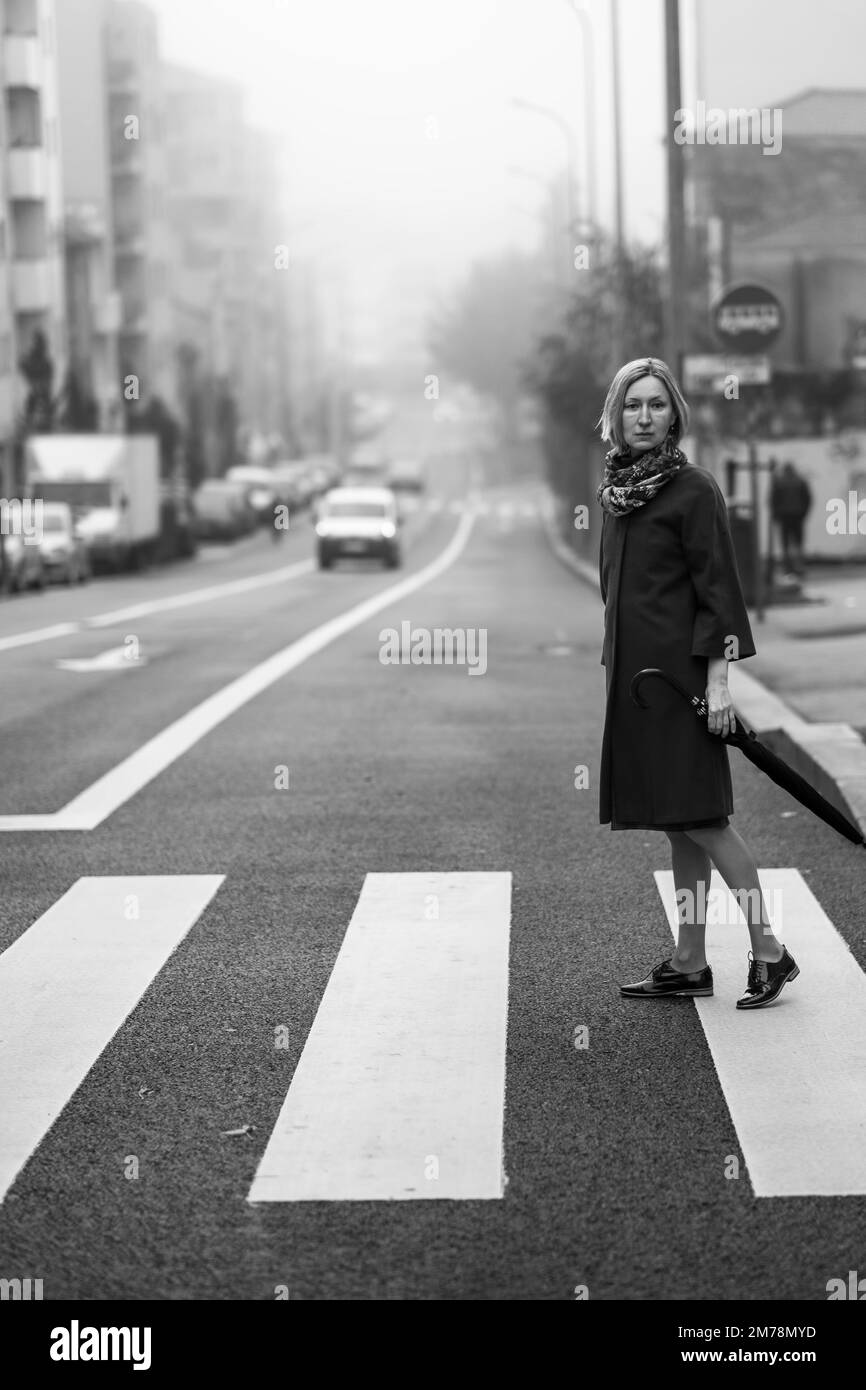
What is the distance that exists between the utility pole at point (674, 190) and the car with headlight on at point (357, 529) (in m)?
23.6

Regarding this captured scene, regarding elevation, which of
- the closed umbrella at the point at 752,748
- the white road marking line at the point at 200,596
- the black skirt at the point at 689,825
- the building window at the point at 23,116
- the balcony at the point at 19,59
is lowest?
the white road marking line at the point at 200,596

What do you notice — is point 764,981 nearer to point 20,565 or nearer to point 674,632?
point 674,632

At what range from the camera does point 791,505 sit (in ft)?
95.5

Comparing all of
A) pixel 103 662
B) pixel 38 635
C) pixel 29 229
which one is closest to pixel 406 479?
pixel 29 229

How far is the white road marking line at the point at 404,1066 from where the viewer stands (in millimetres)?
4816

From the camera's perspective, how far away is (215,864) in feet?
28.7

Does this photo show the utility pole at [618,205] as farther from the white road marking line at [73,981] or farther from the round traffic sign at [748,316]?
the white road marking line at [73,981]

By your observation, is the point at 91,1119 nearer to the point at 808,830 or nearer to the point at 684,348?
the point at 808,830

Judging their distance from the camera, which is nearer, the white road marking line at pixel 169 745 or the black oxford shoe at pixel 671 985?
the black oxford shoe at pixel 671 985

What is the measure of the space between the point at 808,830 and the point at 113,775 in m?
3.74

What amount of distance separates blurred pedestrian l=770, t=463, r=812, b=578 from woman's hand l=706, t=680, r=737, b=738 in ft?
74.6

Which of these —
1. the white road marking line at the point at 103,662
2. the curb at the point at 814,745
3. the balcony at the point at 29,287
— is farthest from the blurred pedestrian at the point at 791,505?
the balcony at the point at 29,287

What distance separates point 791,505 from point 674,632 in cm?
2331

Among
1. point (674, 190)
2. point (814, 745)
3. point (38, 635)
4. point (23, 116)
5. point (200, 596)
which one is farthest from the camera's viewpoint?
point (23, 116)
